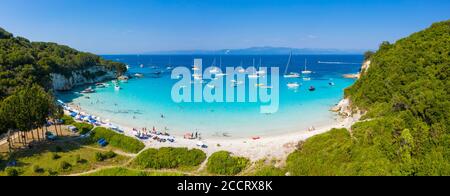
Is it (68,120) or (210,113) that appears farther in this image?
(210,113)

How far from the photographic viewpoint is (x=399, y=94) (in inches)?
1184

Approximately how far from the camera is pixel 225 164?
2684 cm

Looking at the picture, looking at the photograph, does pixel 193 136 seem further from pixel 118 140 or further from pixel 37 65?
pixel 37 65

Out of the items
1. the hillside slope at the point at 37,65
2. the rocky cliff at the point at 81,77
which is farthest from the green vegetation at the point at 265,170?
the rocky cliff at the point at 81,77

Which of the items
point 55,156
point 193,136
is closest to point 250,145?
point 193,136

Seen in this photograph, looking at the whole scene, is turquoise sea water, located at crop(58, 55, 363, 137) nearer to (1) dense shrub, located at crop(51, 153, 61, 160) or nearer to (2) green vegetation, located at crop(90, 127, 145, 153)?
(2) green vegetation, located at crop(90, 127, 145, 153)

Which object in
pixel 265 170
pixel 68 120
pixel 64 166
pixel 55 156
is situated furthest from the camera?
pixel 68 120

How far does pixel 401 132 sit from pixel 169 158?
20.4 metres

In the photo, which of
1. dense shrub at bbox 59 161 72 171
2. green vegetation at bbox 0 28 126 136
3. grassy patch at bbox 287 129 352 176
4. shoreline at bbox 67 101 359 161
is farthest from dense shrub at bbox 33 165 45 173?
grassy patch at bbox 287 129 352 176

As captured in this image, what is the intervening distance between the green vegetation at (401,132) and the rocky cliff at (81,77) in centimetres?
7201

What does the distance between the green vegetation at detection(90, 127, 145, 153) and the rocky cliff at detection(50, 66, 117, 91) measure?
47.8 m

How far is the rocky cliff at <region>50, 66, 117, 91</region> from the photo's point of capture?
7646cm
